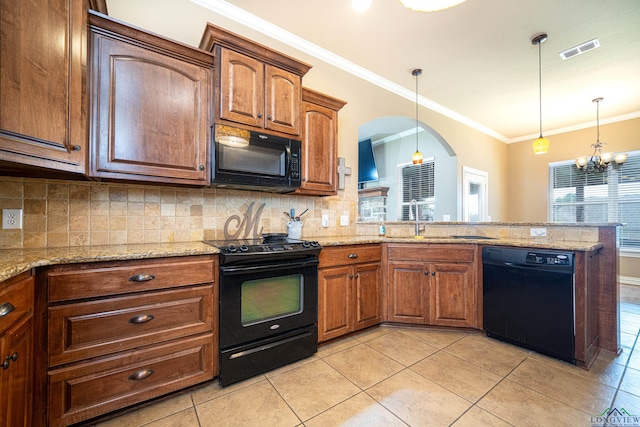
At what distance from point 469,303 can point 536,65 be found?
2.99 m

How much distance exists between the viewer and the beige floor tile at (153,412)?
1394mm

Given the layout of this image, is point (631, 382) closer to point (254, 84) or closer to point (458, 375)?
point (458, 375)

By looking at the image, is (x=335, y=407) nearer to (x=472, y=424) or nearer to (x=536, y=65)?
(x=472, y=424)

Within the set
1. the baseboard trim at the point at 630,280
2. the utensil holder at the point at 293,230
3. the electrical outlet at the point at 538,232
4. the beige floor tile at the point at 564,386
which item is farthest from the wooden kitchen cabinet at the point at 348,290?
the baseboard trim at the point at 630,280

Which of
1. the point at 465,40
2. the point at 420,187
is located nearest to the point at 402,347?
the point at 465,40

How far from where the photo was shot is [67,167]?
1.33 meters

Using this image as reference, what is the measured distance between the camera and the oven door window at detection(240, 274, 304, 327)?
177cm

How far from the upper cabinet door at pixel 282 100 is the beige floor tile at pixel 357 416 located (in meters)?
1.97

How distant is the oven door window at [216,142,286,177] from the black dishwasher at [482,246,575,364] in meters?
2.00

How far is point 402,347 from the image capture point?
224 cm

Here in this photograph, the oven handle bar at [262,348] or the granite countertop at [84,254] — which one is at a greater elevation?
the granite countertop at [84,254]

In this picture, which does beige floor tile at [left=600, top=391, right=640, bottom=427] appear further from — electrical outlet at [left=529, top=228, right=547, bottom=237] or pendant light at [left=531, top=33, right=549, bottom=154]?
pendant light at [left=531, top=33, right=549, bottom=154]

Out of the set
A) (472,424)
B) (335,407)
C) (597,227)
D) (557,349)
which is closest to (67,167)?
(335,407)

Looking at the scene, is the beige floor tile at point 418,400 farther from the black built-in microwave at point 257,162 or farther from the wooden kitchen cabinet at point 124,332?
the black built-in microwave at point 257,162
